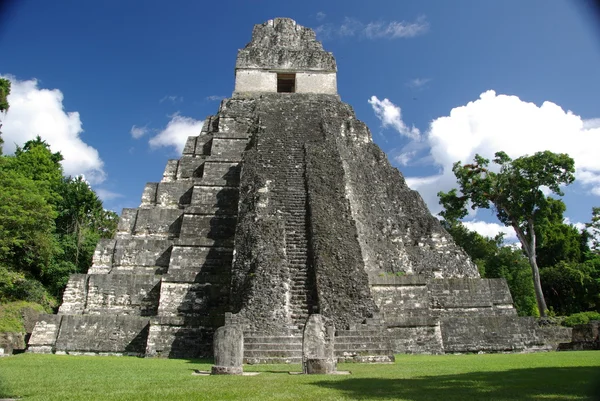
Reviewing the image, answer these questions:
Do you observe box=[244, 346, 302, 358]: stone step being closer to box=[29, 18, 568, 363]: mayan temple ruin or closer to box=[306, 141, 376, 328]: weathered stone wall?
box=[29, 18, 568, 363]: mayan temple ruin

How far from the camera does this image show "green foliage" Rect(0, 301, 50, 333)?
14504 millimetres

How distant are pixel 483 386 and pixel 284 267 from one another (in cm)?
659

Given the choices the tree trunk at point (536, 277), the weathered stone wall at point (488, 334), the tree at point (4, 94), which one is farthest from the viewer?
the tree trunk at point (536, 277)

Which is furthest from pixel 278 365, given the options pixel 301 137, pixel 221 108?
pixel 221 108

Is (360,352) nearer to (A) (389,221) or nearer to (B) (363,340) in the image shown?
(B) (363,340)

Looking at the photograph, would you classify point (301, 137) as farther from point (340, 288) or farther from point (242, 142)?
point (340, 288)

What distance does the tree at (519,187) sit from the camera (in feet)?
78.3

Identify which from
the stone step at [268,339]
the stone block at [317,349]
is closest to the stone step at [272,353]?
the stone step at [268,339]

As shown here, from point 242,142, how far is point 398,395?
15.0 m

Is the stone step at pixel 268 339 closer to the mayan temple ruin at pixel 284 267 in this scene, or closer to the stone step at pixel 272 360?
the mayan temple ruin at pixel 284 267

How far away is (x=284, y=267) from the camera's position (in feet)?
38.2

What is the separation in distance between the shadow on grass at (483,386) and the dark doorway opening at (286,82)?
60.3 feet

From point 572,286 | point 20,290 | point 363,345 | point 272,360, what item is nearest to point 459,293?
point 363,345

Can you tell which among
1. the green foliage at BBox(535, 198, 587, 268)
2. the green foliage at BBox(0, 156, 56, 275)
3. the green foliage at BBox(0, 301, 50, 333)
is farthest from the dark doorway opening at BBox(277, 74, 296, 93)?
the green foliage at BBox(535, 198, 587, 268)
